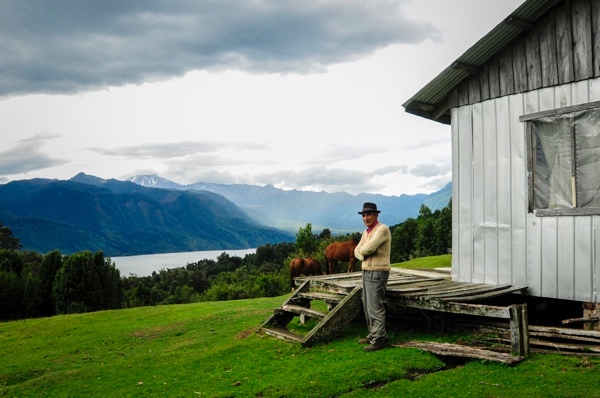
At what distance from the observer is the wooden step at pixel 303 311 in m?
Result: 12.2

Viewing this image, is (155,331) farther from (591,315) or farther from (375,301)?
(591,315)

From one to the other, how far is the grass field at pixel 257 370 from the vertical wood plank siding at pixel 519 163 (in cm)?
210

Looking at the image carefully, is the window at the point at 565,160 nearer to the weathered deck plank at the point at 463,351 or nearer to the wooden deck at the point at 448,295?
the wooden deck at the point at 448,295

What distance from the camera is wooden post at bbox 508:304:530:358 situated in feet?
28.6

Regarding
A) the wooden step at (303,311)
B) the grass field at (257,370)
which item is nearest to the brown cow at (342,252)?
the grass field at (257,370)

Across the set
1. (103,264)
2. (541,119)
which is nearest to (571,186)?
(541,119)

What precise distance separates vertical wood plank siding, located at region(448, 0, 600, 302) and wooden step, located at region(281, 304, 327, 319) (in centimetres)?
359

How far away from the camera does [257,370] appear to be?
9.77 meters

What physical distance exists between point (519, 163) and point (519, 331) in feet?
12.9

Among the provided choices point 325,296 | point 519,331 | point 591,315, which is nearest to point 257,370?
point 325,296

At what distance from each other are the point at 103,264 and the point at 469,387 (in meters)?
53.2

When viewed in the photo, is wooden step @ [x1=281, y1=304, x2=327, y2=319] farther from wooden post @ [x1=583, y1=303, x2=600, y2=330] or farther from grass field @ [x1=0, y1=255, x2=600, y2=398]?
wooden post @ [x1=583, y1=303, x2=600, y2=330]

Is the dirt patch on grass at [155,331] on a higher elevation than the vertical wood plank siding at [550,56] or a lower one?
lower

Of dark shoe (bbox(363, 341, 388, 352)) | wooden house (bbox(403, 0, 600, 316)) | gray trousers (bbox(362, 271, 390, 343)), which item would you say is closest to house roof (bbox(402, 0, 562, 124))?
wooden house (bbox(403, 0, 600, 316))
